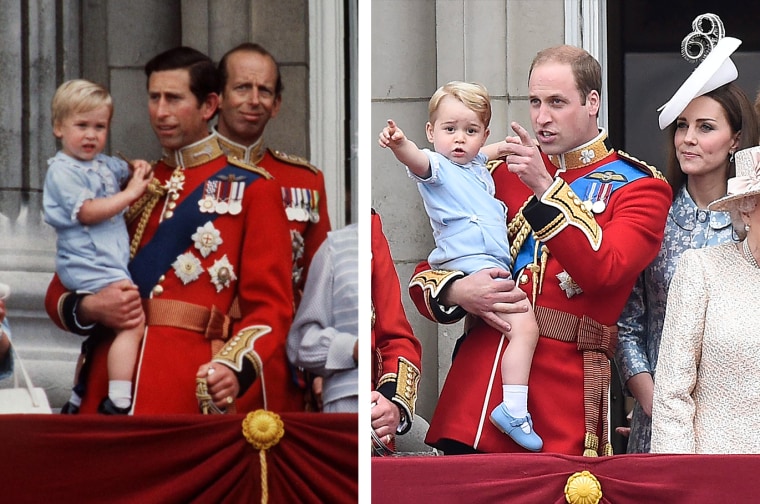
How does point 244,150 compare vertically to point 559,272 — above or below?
above

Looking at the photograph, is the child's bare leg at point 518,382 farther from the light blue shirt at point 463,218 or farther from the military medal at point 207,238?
the military medal at point 207,238

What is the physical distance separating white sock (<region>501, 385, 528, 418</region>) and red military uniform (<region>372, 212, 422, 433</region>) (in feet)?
0.99

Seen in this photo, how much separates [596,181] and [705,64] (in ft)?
1.81

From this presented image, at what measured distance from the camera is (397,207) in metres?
4.84

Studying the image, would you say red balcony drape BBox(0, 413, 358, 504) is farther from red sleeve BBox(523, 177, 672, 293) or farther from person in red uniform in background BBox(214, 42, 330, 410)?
red sleeve BBox(523, 177, 672, 293)

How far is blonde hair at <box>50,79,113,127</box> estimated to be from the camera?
174 inches

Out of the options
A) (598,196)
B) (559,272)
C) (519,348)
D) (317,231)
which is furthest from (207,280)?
(598,196)

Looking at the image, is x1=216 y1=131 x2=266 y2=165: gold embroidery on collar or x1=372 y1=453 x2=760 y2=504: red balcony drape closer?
x1=372 y1=453 x2=760 y2=504: red balcony drape

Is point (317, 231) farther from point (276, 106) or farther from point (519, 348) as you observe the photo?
point (519, 348)

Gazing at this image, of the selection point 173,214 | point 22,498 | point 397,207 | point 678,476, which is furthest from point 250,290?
point 678,476

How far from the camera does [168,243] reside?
177 inches

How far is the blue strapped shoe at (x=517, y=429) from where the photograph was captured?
455 cm

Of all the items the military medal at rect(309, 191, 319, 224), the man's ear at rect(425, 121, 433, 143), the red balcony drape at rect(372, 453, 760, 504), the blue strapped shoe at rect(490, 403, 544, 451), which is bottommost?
the red balcony drape at rect(372, 453, 760, 504)

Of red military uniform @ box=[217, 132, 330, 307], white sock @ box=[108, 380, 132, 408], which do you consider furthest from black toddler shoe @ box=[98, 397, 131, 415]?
red military uniform @ box=[217, 132, 330, 307]
